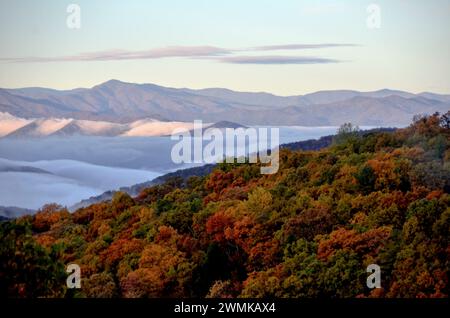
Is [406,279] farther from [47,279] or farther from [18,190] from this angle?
[18,190]
